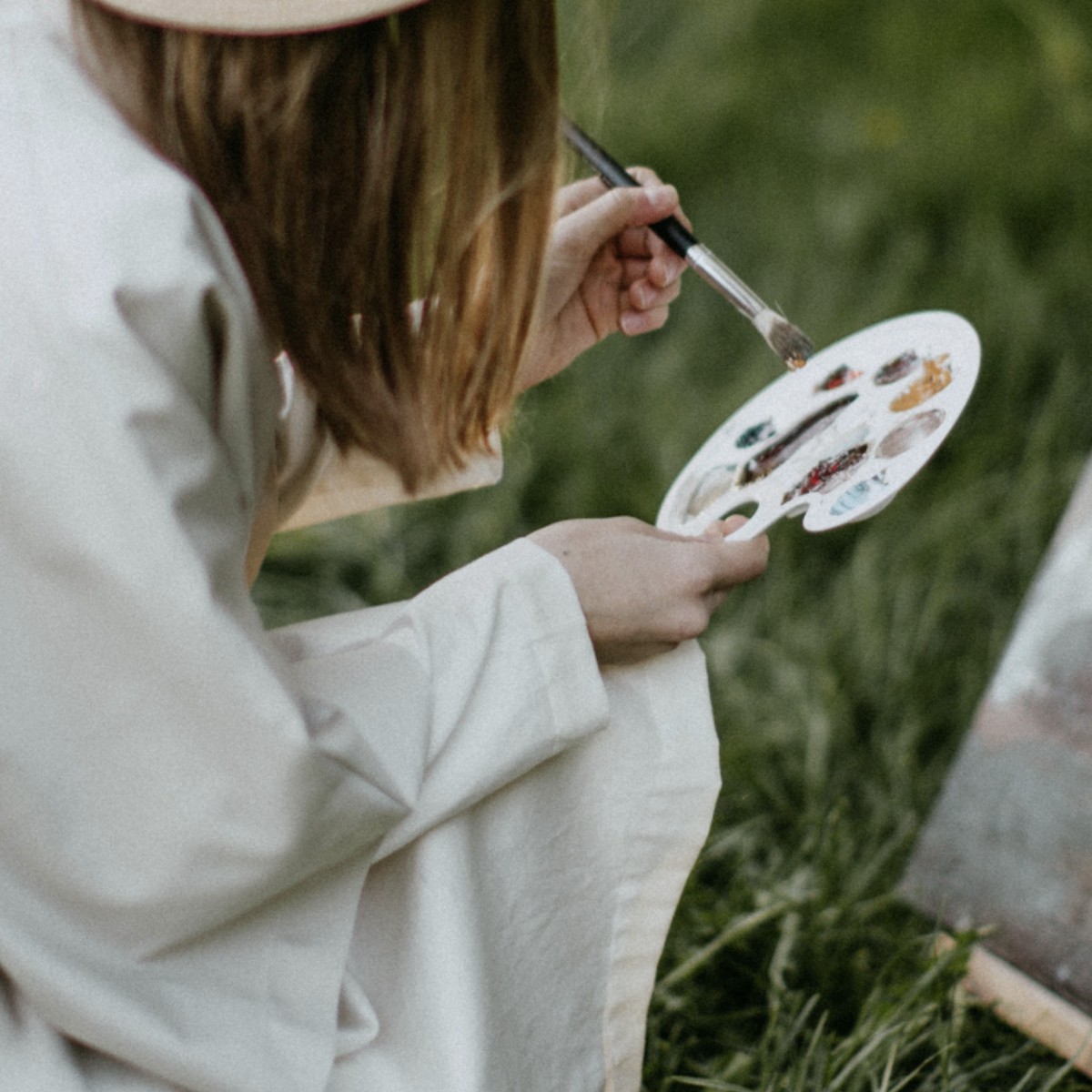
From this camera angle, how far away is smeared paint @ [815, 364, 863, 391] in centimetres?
116

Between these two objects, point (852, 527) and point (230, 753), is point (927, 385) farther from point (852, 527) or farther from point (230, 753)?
point (852, 527)

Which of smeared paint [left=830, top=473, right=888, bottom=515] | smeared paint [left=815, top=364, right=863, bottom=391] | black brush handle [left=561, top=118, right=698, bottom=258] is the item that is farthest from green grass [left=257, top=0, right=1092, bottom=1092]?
smeared paint [left=830, top=473, right=888, bottom=515]

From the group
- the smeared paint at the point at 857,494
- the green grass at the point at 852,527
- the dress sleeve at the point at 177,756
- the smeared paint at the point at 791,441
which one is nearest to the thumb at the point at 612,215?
the green grass at the point at 852,527

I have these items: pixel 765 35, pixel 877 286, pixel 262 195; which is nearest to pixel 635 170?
pixel 262 195

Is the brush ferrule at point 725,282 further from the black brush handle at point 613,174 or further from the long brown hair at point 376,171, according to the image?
the long brown hair at point 376,171

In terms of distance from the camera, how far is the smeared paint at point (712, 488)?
1.14 metres

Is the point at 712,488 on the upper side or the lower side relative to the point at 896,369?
lower

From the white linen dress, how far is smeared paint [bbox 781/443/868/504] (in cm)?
15

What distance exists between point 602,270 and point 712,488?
260 millimetres

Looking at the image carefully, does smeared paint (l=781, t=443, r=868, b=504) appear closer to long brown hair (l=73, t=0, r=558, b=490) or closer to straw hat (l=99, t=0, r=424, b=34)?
long brown hair (l=73, t=0, r=558, b=490)

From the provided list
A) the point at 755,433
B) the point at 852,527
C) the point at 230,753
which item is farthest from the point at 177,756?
the point at 852,527

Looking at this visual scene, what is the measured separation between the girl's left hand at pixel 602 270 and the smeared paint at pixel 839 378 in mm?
178

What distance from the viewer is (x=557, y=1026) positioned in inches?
38.2

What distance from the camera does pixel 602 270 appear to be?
1297mm
